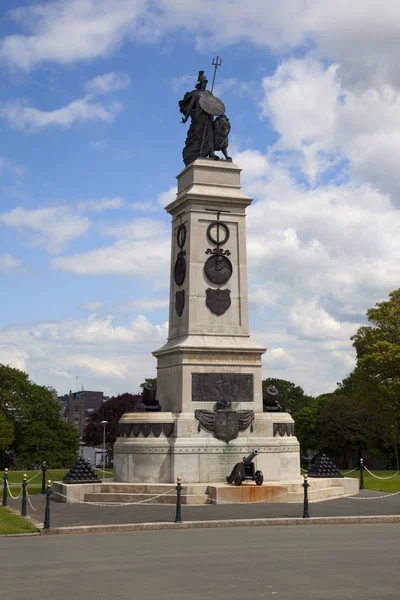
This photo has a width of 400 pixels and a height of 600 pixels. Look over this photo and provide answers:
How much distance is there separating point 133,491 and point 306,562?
42.9 ft

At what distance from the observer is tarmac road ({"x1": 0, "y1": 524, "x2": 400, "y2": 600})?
1046 cm

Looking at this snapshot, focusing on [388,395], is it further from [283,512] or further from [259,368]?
[283,512]

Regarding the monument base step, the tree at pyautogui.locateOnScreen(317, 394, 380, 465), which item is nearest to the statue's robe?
the monument base step

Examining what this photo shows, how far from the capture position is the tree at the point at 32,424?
66250mm

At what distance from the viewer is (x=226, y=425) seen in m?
26.4

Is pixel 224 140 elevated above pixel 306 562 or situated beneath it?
elevated above

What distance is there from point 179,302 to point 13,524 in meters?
12.8

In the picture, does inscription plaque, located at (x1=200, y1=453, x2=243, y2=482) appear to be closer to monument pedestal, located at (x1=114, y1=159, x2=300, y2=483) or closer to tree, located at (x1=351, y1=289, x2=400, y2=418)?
monument pedestal, located at (x1=114, y1=159, x2=300, y2=483)

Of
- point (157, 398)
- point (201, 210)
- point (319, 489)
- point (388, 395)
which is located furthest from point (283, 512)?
point (388, 395)

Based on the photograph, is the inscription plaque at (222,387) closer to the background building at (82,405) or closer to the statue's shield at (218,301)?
the statue's shield at (218,301)

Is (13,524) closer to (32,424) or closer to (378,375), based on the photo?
(378,375)

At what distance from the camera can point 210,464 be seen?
2578cm

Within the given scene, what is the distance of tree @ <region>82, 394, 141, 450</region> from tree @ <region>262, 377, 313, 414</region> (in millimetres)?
15970

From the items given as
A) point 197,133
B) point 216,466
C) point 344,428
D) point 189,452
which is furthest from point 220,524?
point 344,428
